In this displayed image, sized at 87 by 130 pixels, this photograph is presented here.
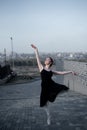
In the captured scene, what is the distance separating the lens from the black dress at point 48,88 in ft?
23.9

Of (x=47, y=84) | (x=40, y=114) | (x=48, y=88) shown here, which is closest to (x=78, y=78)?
(x=40, y=114)

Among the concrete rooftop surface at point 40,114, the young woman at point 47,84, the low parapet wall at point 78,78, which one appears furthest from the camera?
the low parapet wall at point 78,78

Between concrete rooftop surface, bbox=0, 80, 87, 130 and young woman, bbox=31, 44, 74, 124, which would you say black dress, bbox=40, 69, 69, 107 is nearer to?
young woman, bbox=31, 44, 74, 124

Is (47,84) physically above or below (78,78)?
above

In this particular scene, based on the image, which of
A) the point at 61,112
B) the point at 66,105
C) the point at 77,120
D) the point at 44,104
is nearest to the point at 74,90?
the point at 66,105

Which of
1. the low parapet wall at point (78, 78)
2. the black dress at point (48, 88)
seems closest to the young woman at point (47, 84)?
the black dress at point (48, 88)

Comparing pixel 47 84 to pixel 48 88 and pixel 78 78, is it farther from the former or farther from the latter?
pixel 78 78

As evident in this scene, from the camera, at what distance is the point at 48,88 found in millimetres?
7504

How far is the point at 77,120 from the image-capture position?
8.38m

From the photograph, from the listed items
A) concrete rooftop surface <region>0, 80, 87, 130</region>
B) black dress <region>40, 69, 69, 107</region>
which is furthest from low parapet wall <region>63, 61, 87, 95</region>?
black dress <region>40, 69, 69, 107</region>

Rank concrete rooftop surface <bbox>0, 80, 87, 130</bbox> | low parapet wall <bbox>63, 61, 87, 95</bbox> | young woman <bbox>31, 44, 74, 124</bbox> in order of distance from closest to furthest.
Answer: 1. young woman <bbox>31, 44, 74, 124</bbox>
2. concrete rooftop surface <bbox>0, 80, 87, 130</bbox>
3. low parapet wall <bbox>63, 61, 87, 95</bbox>

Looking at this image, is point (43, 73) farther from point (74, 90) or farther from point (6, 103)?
point (74, 90)

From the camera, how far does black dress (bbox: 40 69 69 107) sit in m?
7.29

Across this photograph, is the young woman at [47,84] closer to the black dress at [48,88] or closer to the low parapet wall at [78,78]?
the black dress at [48,88]
